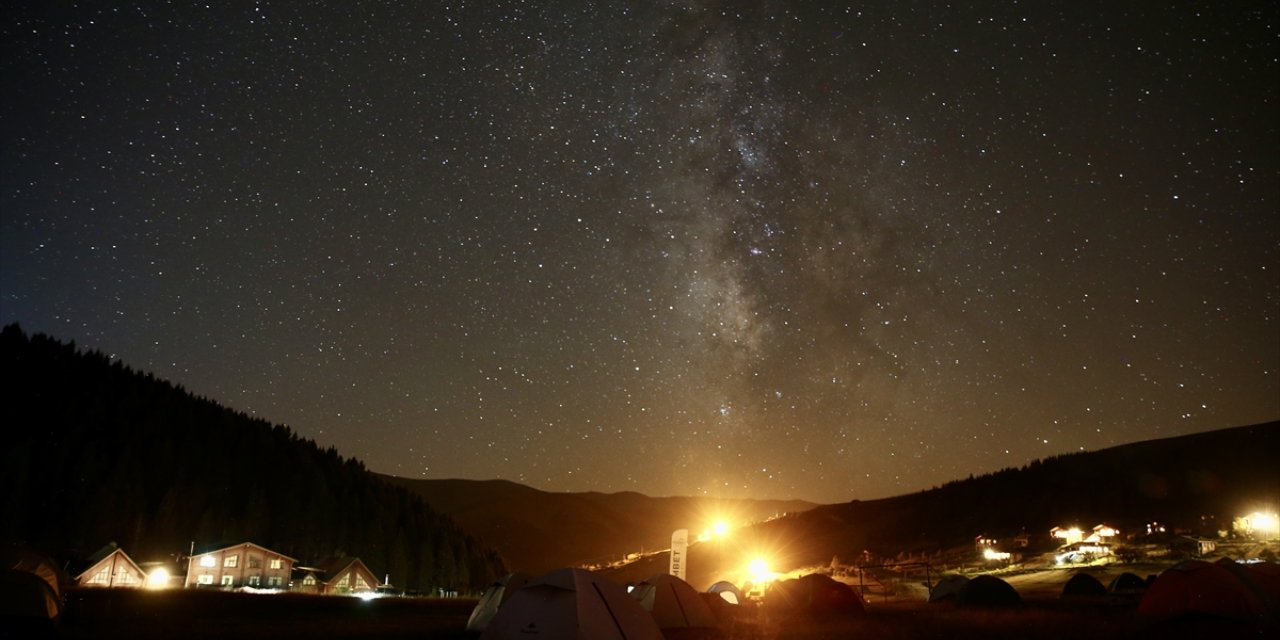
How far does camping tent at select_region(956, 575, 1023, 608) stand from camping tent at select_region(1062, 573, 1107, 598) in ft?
15.9

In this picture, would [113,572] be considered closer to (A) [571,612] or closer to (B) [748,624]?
(B) [748,624]

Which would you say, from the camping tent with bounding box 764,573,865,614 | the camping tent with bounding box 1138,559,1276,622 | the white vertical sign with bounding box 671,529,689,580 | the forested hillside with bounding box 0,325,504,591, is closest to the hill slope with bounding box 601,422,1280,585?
the forested hillside with bounding box 0,325,504,591

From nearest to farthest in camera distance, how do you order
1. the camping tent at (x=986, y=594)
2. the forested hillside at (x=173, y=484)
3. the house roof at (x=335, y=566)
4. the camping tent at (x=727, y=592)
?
1. the camping tent at (x=986, y=594)
2. the camping tent at (x=727, y=592)
3. the forested hillside at (x=173, y=484)
4. the house roof at (x=335, y=566)

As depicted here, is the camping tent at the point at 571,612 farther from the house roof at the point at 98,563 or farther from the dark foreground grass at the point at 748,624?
the house roof at the point at 98,563

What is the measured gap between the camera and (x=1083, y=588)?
33469 mm

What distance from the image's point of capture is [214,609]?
Result: 2736 cm

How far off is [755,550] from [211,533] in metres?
66.4

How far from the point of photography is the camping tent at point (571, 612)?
15148 millimetres

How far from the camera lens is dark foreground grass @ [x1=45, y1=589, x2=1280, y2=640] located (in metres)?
17.7

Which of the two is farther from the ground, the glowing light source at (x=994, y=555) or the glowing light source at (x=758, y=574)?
the glowing light source at (x=994, y=555)

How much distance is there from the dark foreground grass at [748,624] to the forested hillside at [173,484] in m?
55.0

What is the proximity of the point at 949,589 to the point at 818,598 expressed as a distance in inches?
316

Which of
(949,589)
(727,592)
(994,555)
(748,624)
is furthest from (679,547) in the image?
(994,555)

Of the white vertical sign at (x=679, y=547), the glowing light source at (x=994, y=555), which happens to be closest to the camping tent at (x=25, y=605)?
the white vertical sign at (x=679, y=547)
